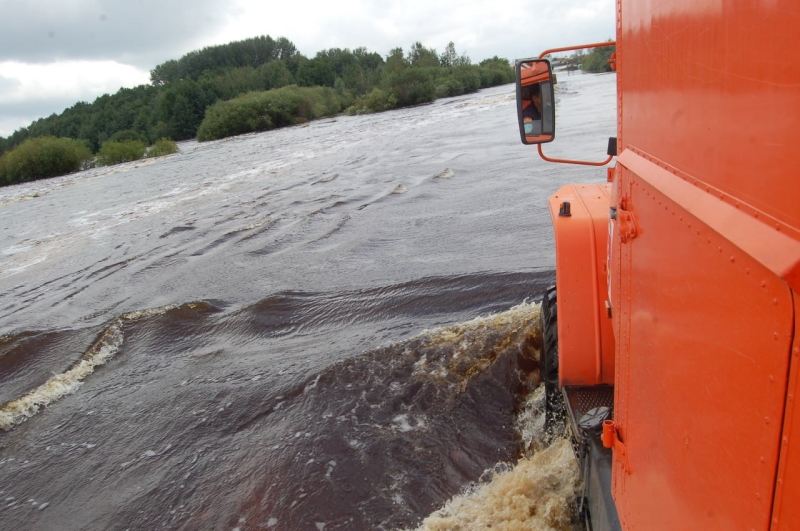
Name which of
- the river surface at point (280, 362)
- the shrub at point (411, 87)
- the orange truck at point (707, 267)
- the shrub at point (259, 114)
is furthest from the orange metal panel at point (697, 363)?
the shrub at point (411, 87)

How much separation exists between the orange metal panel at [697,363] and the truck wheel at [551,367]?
1668 millimetres

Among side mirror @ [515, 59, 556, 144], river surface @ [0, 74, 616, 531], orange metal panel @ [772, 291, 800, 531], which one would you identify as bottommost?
river surface @ [0, 74, 616, 531]

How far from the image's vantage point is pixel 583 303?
3098 millimetres

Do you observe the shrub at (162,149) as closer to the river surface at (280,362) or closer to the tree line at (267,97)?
the tree line at (267,97)

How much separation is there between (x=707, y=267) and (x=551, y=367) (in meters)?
2.53

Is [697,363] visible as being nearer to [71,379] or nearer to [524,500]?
[524,500]

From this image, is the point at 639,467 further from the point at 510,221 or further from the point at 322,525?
the point at 510,221

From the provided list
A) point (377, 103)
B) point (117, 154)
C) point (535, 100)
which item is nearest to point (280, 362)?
point (535, 100)

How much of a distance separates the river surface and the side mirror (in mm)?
2207

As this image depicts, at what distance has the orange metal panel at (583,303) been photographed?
3086 mm

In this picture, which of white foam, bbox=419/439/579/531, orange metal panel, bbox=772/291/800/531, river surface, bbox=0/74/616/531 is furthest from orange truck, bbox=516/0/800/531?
river surface, bbox=0/74/616/531

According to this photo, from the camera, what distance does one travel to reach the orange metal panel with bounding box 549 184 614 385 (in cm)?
309

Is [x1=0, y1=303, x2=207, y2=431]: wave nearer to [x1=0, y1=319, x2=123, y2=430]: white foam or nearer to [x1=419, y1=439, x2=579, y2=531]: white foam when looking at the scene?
[x1=0, y1=319, x2=123, y2=430]: white foam

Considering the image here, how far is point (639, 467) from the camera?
1.82m
